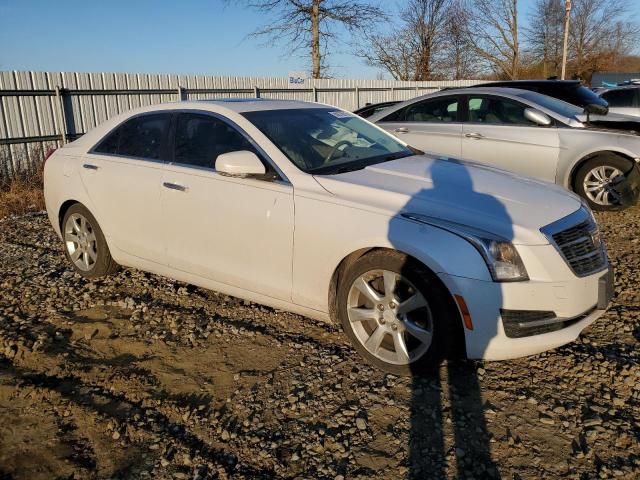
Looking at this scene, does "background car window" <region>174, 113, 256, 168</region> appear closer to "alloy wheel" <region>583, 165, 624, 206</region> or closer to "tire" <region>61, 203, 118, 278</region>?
"tire" <region>61, 203, 118, 278</region>

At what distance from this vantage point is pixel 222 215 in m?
3.77

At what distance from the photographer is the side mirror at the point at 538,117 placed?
7009 mm

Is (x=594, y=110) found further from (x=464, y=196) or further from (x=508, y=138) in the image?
(x=464, y=196)

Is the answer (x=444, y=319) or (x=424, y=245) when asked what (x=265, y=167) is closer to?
(x=424, y=245)

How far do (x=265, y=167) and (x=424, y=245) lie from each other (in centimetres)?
126

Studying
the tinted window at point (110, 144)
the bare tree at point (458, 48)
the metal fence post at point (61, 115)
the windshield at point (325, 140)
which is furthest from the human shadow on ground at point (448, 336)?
the bare tree at point (458, 48)

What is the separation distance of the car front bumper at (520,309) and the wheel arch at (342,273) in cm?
7

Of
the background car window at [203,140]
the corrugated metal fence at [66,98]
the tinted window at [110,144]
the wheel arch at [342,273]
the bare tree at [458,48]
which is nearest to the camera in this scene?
the wheel arch at [342,273]

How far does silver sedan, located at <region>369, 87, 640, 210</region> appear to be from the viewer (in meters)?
6.77

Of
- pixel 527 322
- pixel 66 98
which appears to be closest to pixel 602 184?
pixel 527 322

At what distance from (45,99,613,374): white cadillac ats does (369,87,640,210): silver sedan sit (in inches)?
125

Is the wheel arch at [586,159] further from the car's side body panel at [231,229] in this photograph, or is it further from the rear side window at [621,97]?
the rear side window at [621,97]

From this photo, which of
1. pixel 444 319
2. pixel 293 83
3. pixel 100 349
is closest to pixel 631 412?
pixel 444 319

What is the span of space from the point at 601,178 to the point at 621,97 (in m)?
7.47
